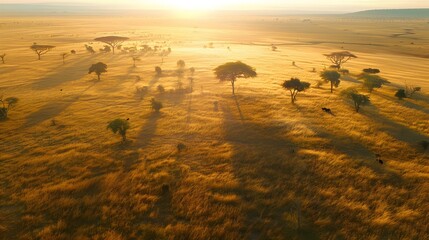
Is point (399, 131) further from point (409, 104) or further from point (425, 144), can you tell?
point (409, 104)

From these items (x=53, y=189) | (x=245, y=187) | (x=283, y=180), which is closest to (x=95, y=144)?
(x=53, y=189)

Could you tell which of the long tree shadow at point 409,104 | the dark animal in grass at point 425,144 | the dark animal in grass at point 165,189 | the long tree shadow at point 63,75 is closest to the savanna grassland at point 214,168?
the dark animal in grass at point 165,189

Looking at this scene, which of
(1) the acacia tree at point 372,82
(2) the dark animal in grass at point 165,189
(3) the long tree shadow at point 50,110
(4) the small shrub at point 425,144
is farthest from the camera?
(1) the acacia tree at point 372,82

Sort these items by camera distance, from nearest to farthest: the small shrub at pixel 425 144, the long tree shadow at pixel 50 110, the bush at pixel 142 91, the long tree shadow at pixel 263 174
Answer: the long tree shadow at pixel 263 174
the small shrub at pixel 425 144
the long tree shadow at pixel 50 110
the bush at pixel 142 91

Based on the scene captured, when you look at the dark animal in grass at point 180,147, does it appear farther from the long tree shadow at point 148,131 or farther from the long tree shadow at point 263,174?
the long tree shadow at point 263,174

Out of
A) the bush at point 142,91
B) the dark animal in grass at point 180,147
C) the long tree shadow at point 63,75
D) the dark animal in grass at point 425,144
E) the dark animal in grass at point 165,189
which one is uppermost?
the long tree shadow at point 63,75

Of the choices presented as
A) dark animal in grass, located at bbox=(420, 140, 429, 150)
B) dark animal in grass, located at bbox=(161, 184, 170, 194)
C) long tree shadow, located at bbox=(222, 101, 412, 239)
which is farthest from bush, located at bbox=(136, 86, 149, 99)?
dark animal in grass, located at bbox=(420, 140, 429, 150)

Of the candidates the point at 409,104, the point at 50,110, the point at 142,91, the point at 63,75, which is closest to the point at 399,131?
the point at 409,104

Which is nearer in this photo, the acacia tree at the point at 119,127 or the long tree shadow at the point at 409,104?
the acacia tree at the point at 119,127

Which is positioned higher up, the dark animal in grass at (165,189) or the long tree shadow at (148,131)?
the long tree shadow at (148,131)
